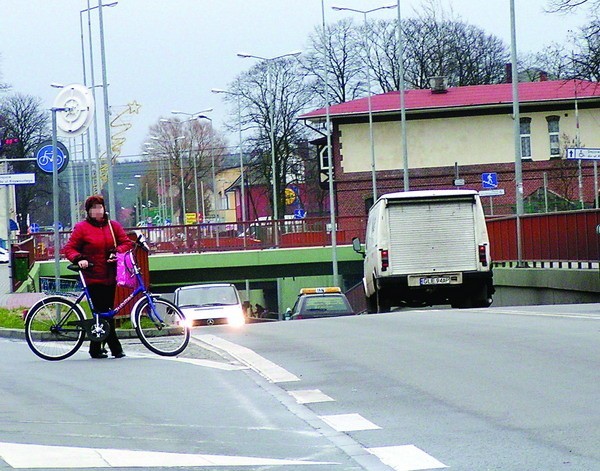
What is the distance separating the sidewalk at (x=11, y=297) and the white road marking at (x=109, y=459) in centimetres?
2214

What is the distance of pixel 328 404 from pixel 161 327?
5.14 meters

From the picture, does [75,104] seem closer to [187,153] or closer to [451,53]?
[451,53]

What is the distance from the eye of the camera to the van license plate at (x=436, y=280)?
83.7 feet

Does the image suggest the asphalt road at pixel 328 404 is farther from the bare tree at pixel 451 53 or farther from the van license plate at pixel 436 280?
the bare tree at pixel 451 53

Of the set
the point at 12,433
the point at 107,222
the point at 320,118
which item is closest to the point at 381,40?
the point at 320,118

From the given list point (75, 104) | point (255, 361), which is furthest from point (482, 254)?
point (255, 361)

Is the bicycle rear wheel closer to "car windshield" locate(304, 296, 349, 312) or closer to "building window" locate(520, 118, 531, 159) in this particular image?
"car windshield" locate(304, 296, 349, 312)

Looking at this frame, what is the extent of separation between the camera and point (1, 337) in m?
20.8

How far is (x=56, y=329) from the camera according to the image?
1424 centimetres

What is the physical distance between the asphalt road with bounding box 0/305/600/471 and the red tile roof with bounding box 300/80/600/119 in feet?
186

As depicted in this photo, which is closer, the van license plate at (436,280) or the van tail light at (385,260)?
the van license plate at (436,280)

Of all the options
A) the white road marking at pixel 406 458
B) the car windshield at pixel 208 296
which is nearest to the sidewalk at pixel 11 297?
the car windshield at pixel 208 296

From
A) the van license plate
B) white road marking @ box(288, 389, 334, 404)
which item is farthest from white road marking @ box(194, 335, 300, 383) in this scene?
A: the van license plate

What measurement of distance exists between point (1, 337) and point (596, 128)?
57.3 m
